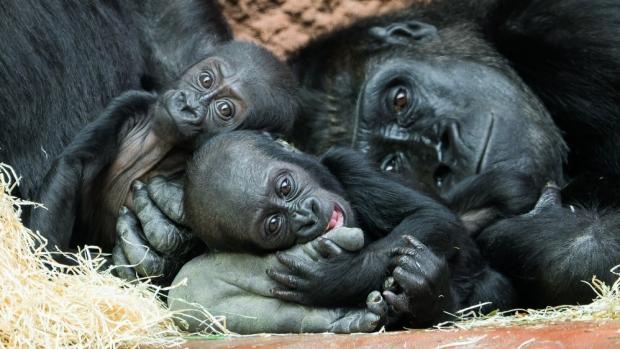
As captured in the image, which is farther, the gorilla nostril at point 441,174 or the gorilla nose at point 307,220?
the gorilla nostril at point 441,174

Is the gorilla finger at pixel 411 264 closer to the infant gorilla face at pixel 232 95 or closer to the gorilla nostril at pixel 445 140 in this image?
the infant gorilla face at pixel 232 95

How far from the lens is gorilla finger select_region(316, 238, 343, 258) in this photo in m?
2.93

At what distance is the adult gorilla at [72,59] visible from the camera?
11.2 ft

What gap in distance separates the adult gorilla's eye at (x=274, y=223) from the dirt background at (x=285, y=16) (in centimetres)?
248

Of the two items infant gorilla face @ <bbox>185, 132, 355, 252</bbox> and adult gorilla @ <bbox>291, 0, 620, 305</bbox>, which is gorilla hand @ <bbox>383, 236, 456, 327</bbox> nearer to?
infant gorilla face @ <bbox>185, 132, 355, 252</bbox>

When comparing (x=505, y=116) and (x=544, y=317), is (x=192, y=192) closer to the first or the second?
(x=544, y=317)

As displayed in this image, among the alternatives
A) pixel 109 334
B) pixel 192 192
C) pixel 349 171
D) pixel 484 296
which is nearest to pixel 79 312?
pixel 109 334

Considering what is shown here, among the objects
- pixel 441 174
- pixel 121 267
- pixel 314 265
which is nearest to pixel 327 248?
pixel 314 265

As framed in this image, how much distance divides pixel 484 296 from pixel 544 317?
1.03 feet

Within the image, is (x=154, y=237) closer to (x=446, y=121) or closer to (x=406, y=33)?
(x=446, y=121)

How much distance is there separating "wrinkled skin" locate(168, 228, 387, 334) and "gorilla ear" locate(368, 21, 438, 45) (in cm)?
146

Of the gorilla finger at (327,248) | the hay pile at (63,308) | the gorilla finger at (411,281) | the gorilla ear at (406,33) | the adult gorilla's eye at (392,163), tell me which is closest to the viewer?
the hay pile at (63,308)

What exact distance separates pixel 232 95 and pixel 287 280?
0.75 metres

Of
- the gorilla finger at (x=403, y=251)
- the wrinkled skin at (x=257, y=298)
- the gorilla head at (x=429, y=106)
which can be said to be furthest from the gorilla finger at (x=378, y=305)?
the gorilla head at (x=429, y=106)
